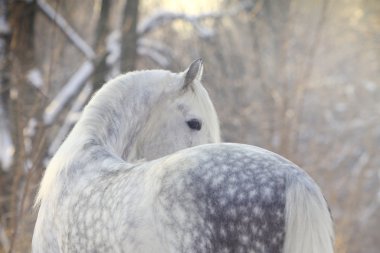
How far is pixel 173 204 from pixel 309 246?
1.52ft

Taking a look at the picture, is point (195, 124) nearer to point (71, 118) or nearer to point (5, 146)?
point (71, 118)

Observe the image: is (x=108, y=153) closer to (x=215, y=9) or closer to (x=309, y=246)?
(x=309, y=246)

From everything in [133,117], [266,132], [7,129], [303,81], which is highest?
[133,117]

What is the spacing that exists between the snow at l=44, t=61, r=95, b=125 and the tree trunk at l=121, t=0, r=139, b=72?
34.7 inches

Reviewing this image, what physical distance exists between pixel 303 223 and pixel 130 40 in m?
8.13

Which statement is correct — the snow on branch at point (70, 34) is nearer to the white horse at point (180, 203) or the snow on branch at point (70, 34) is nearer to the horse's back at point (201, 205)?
the white horse at point (180, 203)

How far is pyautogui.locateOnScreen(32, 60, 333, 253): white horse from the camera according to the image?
193 centimetres

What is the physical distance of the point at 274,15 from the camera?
1353 cm

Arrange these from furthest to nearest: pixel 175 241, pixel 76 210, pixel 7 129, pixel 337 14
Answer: pixel 337 14
pixel 7 129
pixel 76 210
pixel 175 241

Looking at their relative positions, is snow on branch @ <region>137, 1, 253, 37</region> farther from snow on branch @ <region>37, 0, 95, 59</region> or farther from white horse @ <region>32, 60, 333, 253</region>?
white horse @ <region>32, 60, 333, 253</region>

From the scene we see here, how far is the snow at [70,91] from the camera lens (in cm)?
794

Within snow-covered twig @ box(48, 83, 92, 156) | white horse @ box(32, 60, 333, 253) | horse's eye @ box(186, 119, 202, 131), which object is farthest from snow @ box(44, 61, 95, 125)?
white horse @ box(32, 60, 333, 253)

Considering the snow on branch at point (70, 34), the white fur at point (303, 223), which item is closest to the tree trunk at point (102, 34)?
the snow on branch at point (70, 34)

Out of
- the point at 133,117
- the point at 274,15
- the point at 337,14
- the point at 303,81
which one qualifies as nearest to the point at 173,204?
the point at 133,117
